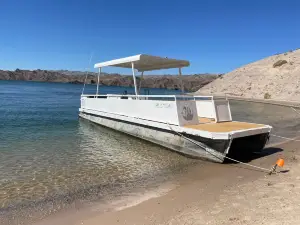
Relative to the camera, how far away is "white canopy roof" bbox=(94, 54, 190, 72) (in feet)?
47.5

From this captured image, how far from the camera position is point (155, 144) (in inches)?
529

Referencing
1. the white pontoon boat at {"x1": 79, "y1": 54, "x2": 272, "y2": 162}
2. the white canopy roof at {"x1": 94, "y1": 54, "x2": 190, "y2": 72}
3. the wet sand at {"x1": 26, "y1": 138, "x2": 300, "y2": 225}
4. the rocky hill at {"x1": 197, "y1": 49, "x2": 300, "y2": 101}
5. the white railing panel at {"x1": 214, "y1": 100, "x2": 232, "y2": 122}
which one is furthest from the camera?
the rocky hill at {"x1": 197, "y1": 49, "x2": 300, "y2": 101}

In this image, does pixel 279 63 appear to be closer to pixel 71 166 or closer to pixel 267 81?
pixel 267 81

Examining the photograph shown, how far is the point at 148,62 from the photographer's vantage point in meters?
15.9

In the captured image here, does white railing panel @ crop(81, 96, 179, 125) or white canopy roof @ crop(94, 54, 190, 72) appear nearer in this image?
white railing panel @ crop(81, 96, 179, 125)


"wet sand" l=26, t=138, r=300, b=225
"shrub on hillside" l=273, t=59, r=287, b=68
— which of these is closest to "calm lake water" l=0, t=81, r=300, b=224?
"wet sand" l=26, t=138, r=300, b=225

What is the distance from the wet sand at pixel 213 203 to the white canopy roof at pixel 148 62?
738cm

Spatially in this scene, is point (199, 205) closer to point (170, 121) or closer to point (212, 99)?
point (170, 121)

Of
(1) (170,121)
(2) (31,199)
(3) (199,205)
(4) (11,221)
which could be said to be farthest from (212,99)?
(4) (11,221)

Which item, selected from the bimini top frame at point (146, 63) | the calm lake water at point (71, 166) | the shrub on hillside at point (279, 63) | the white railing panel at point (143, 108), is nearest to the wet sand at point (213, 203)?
the calm lake water at point (71, 166)

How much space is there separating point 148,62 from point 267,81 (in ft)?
139

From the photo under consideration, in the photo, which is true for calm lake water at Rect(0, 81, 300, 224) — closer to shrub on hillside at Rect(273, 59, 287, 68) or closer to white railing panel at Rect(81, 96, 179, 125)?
white railing panel at Rect(81, 96, 179, 125)

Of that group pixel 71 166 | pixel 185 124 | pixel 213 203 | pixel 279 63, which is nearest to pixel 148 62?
pixel 185 124

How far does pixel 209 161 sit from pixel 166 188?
298cm
